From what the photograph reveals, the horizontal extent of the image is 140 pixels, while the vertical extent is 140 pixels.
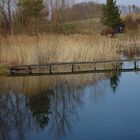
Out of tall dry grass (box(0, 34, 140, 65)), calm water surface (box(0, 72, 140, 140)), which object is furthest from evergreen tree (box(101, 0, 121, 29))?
calm water surface (box(0, 72, 140, 140))

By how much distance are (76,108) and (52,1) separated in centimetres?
2235

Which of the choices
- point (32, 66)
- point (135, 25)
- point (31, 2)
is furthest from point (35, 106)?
point (135, 25)

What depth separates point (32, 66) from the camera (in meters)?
16.4

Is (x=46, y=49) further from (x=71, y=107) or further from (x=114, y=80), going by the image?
(x=71, y=107)

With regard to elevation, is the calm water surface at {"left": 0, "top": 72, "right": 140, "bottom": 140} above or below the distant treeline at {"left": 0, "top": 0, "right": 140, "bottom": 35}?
below

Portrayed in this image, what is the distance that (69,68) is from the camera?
655 inches

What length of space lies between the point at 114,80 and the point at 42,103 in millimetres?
3693

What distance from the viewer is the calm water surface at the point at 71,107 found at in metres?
7.91

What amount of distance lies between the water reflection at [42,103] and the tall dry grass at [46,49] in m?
1.76

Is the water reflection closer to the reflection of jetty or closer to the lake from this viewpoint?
the lake

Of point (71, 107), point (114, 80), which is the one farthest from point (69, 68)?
point (71, 107)

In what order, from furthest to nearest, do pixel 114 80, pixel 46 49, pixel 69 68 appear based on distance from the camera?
pixel 69 68 < pixel 46 49 < pixel 114 80

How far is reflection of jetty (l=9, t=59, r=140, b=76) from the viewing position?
15969 mm

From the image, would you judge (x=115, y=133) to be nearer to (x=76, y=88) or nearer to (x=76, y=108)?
(x=76, y=108)
